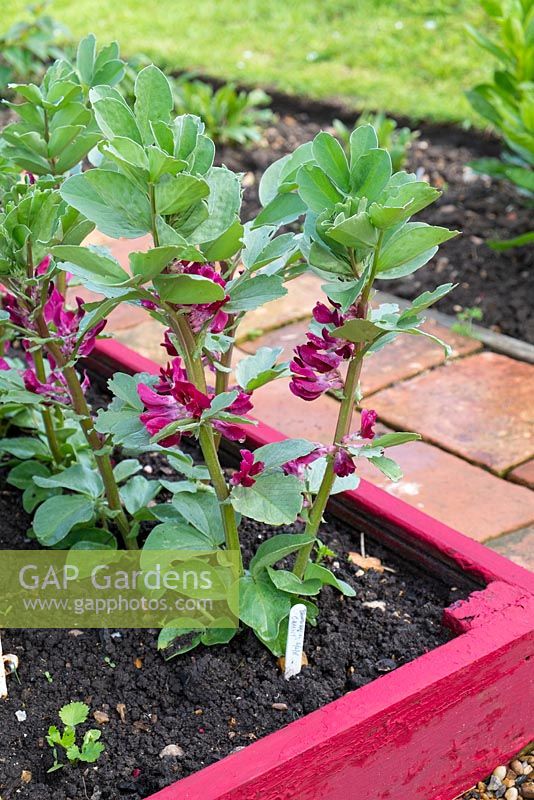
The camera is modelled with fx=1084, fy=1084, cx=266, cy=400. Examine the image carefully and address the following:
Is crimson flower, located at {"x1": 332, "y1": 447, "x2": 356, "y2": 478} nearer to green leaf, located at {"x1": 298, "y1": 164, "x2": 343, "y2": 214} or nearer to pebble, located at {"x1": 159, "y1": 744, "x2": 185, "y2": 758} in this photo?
green leaf, located at {"x1": 298, "y1": 164, "x2": 343, "y2": 214}

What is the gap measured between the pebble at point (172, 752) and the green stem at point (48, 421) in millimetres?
711

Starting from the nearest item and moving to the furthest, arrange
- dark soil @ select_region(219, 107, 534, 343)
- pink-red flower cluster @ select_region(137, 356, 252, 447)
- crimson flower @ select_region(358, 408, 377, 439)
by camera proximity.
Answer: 1. pink-red flower cluster @ select_region(137, 356, 252, 447)
2. crimson flower @ select_region(358, 408, 377, 439)
3. dark soil @ select_region(219, 107, 534, 343)

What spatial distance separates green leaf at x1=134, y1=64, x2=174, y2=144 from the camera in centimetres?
140

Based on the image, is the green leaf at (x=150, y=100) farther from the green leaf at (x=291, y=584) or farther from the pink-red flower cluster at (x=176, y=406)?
the green leaf at (x=291, y=584)

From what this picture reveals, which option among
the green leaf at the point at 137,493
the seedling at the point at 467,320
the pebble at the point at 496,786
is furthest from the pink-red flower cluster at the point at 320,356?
the seedling at the point at 467,320

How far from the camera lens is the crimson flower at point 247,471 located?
5.35 ft

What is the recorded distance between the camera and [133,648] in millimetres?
1872

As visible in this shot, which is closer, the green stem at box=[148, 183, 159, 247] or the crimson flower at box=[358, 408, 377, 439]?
the green stem at box=[148, 183, 159, 247]

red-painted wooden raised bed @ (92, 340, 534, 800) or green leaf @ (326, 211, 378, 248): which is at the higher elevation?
green leaf @ (326, 211, 378, 248)

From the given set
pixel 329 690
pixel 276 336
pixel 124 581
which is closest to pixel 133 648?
pixel 124 581

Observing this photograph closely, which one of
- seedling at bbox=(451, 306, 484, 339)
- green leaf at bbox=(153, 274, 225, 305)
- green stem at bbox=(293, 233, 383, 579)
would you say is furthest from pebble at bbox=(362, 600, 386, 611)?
seedling at bbox=(451, 306, 484, 339)

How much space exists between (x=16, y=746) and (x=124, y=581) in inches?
16.4

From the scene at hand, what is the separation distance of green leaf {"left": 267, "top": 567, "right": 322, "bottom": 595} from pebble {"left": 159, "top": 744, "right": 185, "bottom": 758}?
290mm

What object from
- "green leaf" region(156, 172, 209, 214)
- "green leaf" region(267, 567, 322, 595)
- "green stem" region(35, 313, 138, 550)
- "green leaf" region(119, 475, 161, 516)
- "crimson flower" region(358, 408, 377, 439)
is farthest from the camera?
"green leaf" region(119, 475, 161, 516)
